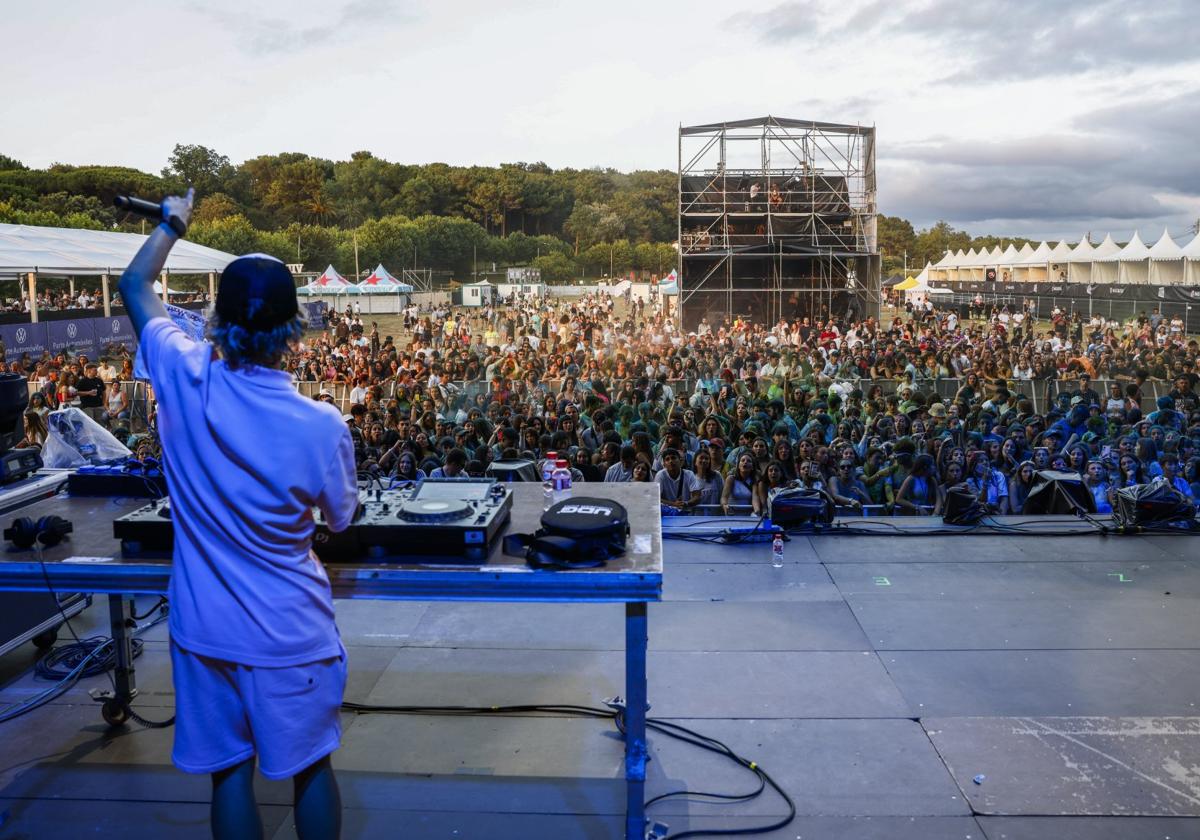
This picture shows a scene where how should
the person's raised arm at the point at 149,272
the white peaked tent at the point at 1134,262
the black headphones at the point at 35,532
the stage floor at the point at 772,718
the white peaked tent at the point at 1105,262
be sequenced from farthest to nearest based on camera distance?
1. the white peaked tent at the point at 1105,262
2. the white peaked tent at the point at 1134,262
3. the stage floor at the point at 772,718
4. the black headphones at the point at 35,532
5. the person's raised arm at the point at 149,272

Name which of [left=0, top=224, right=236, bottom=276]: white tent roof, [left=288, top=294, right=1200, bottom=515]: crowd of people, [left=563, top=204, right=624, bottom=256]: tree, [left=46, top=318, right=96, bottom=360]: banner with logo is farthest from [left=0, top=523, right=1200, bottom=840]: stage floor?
[left=563, top=204, right=624, bottom=256]: tree

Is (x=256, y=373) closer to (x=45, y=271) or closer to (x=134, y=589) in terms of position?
(x=134, y=589)

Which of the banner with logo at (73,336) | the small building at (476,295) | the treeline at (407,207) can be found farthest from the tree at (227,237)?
the banner with logo at (73,336)

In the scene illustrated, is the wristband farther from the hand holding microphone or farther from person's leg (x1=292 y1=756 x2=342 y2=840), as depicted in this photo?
person's leg (x1=292 y1=756 x2=342 y2=840)

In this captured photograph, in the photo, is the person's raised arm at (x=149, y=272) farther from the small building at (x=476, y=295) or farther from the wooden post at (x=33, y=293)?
the small building at (x=476, y=295)

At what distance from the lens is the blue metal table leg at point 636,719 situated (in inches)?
97.6

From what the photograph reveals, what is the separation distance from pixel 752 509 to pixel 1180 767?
415cm

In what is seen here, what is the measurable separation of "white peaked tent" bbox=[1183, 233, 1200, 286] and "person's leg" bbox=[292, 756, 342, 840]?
3388cm

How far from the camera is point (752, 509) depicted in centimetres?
693

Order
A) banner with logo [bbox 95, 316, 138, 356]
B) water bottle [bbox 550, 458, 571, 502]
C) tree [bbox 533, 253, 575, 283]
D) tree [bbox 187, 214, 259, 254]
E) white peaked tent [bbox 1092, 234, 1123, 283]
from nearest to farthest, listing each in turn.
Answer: water bottle [bbox 550, 458, 571, 502]
banner with logo [bbox 95, 316, 138, 356]
white peaked tent [bbox 1092, 234, 1123, 283]
tree [bbox 187, 214, 259, 254]
tree [bbox 533, 253, 575, 283]

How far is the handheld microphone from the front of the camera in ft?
6.79

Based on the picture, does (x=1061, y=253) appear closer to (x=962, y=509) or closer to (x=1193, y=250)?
(x=1193, y=250)

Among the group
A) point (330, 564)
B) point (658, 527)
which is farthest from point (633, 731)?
point (330, 564)

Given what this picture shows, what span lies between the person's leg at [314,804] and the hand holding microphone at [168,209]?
1175 millimetres
